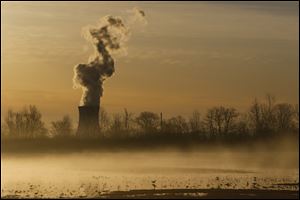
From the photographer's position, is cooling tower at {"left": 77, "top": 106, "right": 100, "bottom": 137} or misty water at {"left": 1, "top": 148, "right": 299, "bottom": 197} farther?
cooling tower at {"left": 77, "top": 106, "right": 100, "bottom": 137}

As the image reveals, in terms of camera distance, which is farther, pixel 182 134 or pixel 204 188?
pixel 182 134

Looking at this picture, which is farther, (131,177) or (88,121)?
(88,121)

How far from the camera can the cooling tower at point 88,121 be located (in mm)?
58344

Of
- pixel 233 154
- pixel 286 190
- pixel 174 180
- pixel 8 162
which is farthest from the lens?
pixel 233 154

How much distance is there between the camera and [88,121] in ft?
193

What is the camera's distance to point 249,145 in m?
68.3

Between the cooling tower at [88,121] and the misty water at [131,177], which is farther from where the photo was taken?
the cooling tower at [88,121]

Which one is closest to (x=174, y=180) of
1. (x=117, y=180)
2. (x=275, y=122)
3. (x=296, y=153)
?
(x=117, y=180)

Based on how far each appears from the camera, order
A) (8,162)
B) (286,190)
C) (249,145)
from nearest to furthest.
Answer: (286,190), (8,162), (249,145)

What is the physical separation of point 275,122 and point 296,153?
27489mm

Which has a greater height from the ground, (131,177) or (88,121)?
(88,121)

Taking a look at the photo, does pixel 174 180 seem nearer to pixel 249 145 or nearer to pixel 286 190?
pixel 286 190

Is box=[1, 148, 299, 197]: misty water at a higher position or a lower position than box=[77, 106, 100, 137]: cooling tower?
lower

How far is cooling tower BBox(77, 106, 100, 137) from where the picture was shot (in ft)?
191
